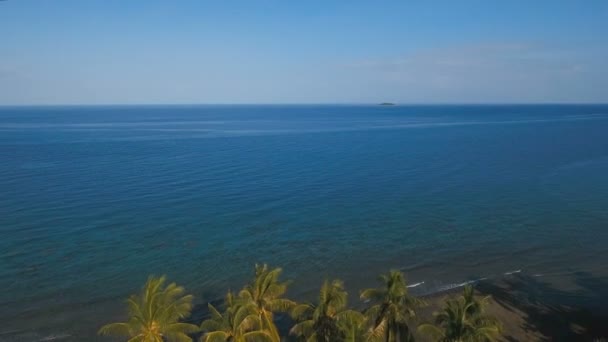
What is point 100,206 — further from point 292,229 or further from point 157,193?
point 292,229

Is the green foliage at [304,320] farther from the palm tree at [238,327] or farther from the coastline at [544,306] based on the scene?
the coastline at [544,306]

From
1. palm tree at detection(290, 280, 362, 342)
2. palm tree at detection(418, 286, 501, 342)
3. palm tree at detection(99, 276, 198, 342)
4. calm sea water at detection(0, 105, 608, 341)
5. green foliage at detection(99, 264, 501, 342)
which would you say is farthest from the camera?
calm sea water at detection(0, 105, 608, 341)

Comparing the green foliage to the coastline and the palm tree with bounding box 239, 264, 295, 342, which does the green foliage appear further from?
the coastline

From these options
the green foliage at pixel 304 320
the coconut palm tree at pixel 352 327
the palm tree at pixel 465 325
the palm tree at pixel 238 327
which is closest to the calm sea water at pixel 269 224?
the green foliage at pixel 304 320

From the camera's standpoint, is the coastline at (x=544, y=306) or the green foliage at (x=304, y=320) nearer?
the green foliage at (x=304, y=320)

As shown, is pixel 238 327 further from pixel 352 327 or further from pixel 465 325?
pixel 465 325

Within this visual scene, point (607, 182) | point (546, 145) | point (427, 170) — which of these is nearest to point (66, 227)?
point (427, 170)

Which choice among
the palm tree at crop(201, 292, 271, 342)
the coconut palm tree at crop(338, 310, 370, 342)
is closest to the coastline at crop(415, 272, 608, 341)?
the coconut palm tree at crop(338, 310, 370, 342)
